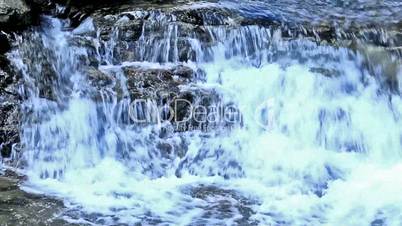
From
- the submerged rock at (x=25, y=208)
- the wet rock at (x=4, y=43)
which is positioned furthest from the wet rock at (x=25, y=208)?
the wet rock at (x=4, y=43)

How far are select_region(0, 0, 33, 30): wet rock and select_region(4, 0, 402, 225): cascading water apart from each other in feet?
0.69

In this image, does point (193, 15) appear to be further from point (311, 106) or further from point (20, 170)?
point (20, 170)

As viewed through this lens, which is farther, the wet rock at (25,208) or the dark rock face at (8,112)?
the dark rock face at (8,112)

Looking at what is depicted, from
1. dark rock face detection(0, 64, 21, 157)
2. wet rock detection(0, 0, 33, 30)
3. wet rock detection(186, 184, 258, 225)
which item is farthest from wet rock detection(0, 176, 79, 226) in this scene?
wet rock detection(0, 0, 33, 30)

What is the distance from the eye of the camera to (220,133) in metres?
7.33

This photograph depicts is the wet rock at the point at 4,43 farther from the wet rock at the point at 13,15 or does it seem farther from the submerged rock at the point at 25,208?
the submerged rock at the point at 25,208

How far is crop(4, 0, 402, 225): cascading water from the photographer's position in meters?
6.25

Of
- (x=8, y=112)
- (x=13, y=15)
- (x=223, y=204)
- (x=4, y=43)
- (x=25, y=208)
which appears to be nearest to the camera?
(x=25, y=208)

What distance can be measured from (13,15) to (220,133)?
116 inches

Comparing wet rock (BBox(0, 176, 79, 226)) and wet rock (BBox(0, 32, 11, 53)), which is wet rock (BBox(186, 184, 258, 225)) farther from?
wet rock (BBox(0, 32, 11, 53))

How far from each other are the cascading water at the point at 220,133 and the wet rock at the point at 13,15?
0.21m

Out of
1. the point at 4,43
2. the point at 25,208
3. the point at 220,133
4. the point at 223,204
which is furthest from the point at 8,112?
the point at 223,204

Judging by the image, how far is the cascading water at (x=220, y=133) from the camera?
20.5 ft

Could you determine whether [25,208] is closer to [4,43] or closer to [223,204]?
[223,204]
